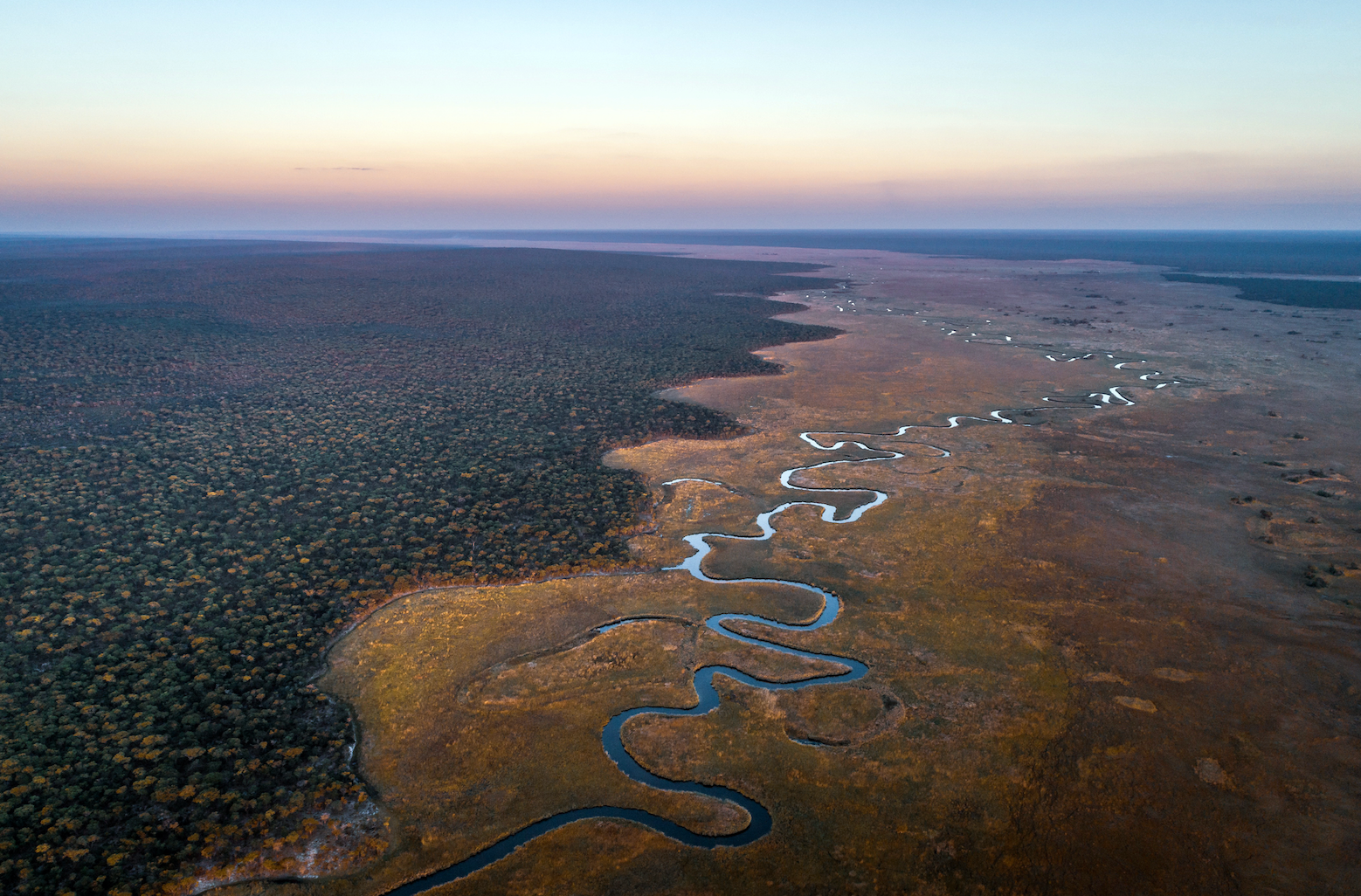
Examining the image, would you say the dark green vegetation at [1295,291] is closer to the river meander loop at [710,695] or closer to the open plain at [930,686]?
the open plain at [930,686]

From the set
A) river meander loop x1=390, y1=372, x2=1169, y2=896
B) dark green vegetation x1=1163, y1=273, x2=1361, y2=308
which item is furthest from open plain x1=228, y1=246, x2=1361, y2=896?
dark green vegetation x1=1163, y1=273, x2=1361, y2=308

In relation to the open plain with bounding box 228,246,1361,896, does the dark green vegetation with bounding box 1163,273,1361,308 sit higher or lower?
higher

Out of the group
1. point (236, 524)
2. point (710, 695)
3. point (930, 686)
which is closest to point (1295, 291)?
point (930, 686)

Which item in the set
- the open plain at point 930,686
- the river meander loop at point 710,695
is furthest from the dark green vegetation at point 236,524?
the river meander loop at point 710,695

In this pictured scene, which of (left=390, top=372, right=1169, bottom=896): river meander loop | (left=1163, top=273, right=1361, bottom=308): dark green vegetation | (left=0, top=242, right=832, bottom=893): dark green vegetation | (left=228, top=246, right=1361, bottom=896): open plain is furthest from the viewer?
(left=1163, top=273, right=1361, bottom=308): dark green vegetation

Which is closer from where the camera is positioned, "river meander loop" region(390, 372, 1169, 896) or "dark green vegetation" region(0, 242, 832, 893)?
"river meander loop" region(390, 372, 1169, 896)

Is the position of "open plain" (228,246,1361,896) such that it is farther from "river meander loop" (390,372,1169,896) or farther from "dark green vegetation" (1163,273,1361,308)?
"dark green vegetation" (1163,273,1361,308)
